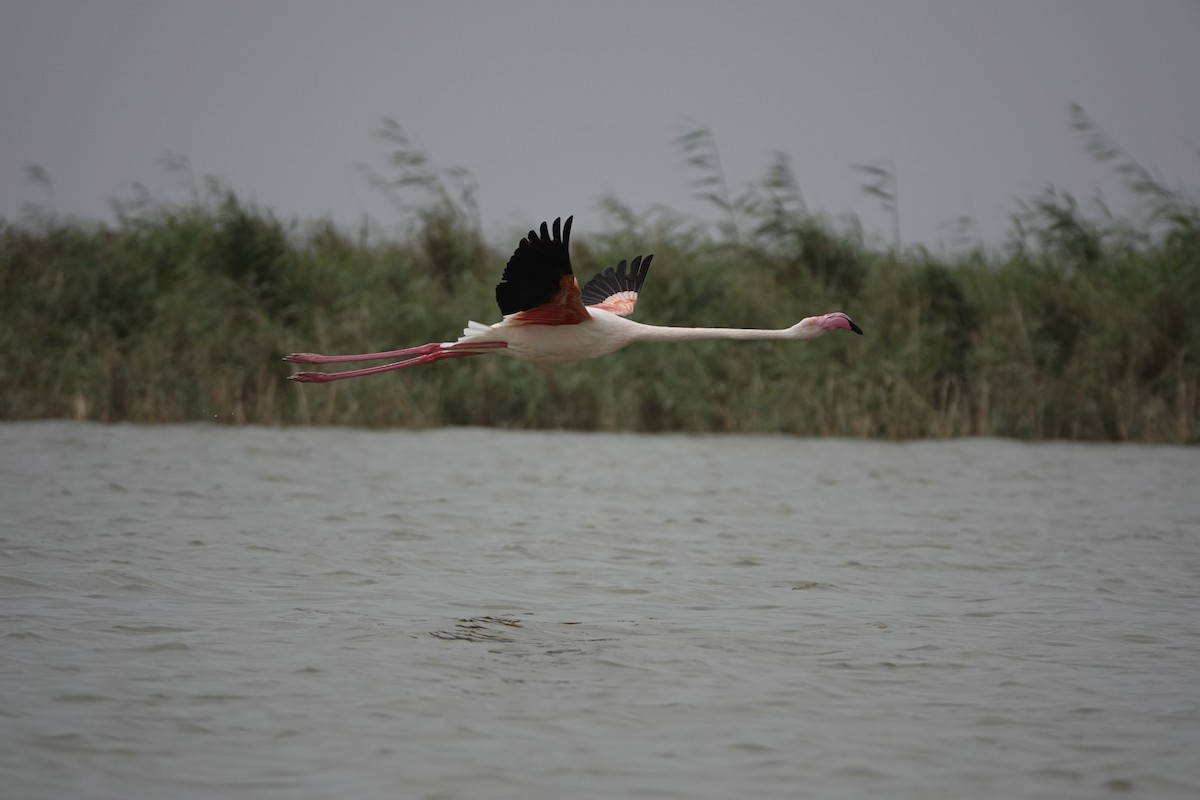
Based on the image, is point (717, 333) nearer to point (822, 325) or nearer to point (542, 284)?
point (822, 325)

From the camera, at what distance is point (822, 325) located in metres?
6.93

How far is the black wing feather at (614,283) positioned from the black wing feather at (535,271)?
5.83 feet

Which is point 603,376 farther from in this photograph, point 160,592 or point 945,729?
point 945,729

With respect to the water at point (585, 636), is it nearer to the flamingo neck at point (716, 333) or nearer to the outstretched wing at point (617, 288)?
the flamingo neck at point (716, 333)

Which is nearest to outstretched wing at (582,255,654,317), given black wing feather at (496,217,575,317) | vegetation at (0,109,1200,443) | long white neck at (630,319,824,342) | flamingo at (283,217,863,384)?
flamingo at (283,217,863,384)

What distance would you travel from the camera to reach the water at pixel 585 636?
4.84 meters

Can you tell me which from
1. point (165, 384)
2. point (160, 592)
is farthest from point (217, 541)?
point (165, 384)

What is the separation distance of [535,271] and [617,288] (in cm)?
219

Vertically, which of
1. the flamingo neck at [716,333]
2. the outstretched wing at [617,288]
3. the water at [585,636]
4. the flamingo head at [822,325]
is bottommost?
the water at [585,636]

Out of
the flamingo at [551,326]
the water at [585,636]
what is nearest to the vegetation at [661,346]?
the water at [585,636]

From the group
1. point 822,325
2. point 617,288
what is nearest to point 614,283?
point 617,288

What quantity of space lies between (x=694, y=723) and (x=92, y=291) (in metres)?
13.2

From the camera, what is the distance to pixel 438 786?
4.58 m

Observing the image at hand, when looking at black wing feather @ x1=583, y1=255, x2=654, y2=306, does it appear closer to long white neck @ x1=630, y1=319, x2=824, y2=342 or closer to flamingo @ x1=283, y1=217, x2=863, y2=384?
flamingo @ x1=283, y1=217, x2=863, y2=384
